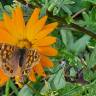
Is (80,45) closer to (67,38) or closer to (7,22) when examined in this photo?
(67,38)

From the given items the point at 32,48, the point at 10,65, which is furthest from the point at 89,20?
the point at 10,65

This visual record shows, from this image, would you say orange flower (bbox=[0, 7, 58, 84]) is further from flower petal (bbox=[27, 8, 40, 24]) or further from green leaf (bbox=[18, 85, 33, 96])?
green leaf (bbox=[18, 85, 33, 96])

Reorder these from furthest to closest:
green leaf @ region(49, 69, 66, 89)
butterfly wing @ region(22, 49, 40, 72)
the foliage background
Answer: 1. green leaf @ region(49, 69, 66, 89)
2. the foliage background
3. butterfly wing @ region(22, 49, 40, 72)

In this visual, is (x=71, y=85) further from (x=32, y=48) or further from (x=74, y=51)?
(x=32, y=48)

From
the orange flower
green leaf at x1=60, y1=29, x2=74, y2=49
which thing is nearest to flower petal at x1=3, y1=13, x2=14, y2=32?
the orange flower

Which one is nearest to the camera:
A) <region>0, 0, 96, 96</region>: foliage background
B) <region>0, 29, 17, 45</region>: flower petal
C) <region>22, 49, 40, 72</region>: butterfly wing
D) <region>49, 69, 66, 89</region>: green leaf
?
<region>22, 49, 40, 72</region>: butterfly wing
